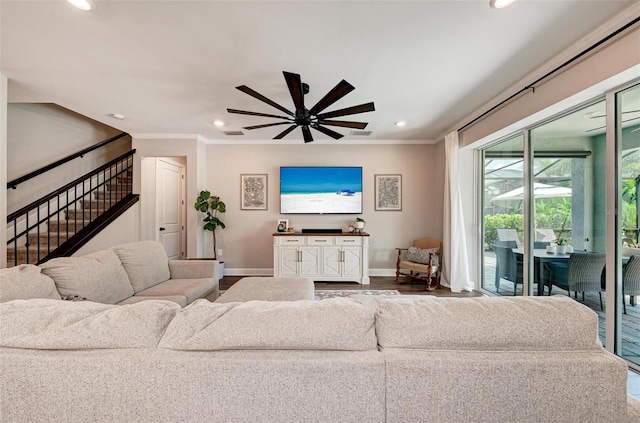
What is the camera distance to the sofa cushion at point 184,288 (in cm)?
247

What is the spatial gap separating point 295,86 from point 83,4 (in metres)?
1.45

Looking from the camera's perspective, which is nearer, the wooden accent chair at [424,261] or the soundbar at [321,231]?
the wooden accent chair at [424,261]

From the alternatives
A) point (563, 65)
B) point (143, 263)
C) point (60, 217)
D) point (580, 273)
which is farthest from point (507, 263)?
point (60, 217)

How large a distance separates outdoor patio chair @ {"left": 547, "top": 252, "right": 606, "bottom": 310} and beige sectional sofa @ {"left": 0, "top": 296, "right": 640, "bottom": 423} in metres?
2.10

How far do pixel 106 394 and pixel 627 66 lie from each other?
133 inches

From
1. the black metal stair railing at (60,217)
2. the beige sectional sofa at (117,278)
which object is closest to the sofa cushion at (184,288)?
the beige sectional sofa at (117,278)

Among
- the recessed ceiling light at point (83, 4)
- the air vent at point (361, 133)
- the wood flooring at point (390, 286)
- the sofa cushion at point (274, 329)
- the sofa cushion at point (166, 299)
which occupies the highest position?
the air vent at point (361, 133)

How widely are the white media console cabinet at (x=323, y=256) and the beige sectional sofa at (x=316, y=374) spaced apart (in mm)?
3581

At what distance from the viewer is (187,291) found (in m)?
2.54

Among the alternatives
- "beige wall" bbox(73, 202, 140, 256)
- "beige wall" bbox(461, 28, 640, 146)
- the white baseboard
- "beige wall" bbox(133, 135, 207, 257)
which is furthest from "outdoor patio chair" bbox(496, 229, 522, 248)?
"beige wall" bbox(73, 202, 140, 256)

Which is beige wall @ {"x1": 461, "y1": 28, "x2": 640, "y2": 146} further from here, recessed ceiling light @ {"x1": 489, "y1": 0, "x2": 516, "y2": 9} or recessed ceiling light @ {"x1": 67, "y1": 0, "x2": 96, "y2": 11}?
recessed ceiling light @ {"x1": 67, "y1": 0, "x2": 96, "y2": 11}

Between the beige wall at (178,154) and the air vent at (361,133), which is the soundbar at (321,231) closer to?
the air vent at (361,133)

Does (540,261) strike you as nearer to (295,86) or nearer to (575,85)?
(575,85)

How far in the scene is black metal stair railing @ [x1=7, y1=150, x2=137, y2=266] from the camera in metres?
3.39
